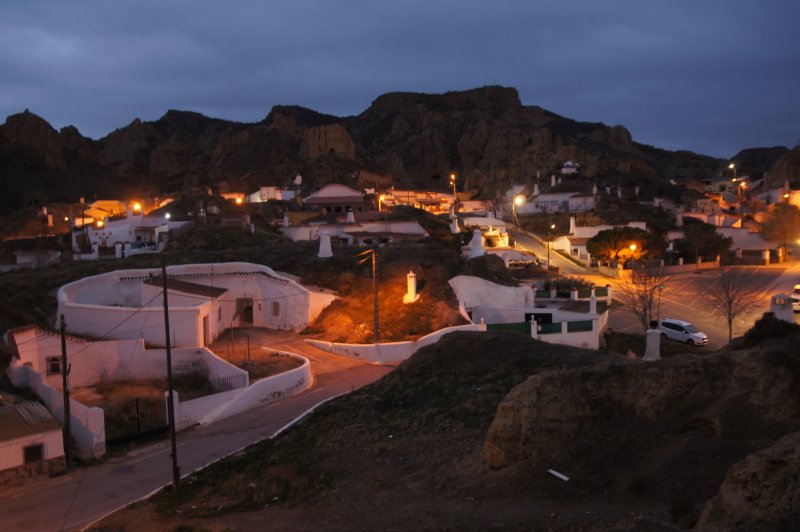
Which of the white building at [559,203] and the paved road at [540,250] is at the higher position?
the white building at [559,203]

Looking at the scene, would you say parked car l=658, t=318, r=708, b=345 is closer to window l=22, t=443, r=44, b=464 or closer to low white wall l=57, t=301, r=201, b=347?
low white wall l=57, t=301, r=201, b=347

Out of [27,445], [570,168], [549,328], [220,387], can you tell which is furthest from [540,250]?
[27,445]

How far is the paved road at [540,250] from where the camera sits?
157 ft

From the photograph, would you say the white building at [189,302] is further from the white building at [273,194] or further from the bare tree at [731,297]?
the white building at [273,194]

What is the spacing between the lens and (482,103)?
579 feet

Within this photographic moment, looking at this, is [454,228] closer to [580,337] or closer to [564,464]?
[580,337]

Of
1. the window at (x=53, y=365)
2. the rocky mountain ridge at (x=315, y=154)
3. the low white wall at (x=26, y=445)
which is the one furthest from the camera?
the rocky mountain ridge at (x=315, y=154)

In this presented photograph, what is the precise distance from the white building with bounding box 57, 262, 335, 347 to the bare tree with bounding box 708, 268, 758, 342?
18422 mm

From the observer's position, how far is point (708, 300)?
121 ft

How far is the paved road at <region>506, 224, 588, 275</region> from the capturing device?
47.8 meters

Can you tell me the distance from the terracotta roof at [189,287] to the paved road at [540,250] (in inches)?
1079

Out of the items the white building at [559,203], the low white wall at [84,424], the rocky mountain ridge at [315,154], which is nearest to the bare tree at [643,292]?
the low white wall at [84,424]

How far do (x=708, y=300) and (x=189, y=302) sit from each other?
29221mm

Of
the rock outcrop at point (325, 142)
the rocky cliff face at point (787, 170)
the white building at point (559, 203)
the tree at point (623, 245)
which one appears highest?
the rock outcrop at point (325, 142)
